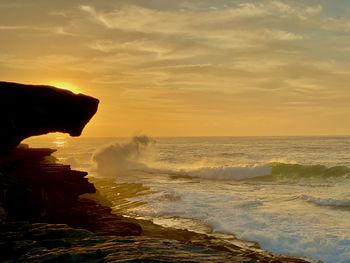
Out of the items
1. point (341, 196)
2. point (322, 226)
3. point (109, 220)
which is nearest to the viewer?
point (109, 220)

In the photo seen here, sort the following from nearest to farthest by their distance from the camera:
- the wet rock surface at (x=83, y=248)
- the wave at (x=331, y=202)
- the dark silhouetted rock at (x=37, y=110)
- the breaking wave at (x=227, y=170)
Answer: the wet rock surface at (x=83, y=248) < the dark silhouetted rock at (x=37, y=110) < the wave at (x=331, y=202) < the breaking wave at (x=227, y=170)

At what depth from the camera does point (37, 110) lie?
1218 centimetres

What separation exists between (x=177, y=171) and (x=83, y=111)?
101ft

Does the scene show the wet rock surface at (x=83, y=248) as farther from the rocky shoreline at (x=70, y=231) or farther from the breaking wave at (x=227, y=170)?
the breaking wave at (x=227, y=170)

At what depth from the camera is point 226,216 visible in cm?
1698

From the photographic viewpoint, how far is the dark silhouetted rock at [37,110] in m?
11.7

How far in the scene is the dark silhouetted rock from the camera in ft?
38.4

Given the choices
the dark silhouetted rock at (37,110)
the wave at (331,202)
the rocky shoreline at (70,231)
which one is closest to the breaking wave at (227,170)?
the wave at (331,202)

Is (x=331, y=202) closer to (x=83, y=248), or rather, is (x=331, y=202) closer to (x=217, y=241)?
(x=217, y=241)

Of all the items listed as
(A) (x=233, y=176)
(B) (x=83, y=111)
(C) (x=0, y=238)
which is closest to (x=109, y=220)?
(B) (x=83, y=111)

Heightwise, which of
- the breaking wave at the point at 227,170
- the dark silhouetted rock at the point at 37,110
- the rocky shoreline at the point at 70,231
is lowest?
the breaking wave at the point at 227,170

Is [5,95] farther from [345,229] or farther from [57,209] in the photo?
[345,229]

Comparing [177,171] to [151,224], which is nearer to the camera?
[151,224]

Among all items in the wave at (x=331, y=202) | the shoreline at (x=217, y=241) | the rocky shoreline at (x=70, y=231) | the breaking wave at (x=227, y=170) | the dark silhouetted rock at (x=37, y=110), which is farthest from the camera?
the breaking wave at (x=227, y=170)
